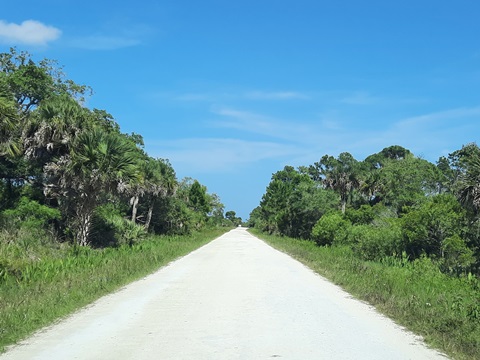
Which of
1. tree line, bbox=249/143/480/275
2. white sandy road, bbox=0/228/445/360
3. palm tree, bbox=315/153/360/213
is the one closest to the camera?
white sandy road, bbox=0/228/445/360

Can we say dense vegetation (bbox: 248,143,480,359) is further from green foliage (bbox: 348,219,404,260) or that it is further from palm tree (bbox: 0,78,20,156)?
palm tree (bbox: 0,78,20,156)

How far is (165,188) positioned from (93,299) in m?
38.5

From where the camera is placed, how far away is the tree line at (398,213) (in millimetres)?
24062

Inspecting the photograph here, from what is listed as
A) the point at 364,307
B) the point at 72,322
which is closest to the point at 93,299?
the point at 72,322

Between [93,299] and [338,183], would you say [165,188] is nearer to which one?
[338,183]

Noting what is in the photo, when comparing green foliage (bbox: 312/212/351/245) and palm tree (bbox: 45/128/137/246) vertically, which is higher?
palm tree (bbox: 45/128/137/246)

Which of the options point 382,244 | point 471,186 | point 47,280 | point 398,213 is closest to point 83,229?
point 47,280

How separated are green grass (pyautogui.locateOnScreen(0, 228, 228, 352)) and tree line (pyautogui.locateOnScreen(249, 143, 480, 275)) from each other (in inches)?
555

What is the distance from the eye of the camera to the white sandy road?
639 cm

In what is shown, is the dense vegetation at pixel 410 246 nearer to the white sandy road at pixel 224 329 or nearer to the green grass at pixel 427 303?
the green grass at pixel 427 303

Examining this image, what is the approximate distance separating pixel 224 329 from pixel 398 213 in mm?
46719

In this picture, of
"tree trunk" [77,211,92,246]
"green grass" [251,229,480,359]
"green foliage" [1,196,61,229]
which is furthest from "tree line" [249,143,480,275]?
"green foliage" [1,196,61,229]

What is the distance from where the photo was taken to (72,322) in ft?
27.2

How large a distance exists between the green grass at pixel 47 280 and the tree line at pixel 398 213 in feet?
46.3
